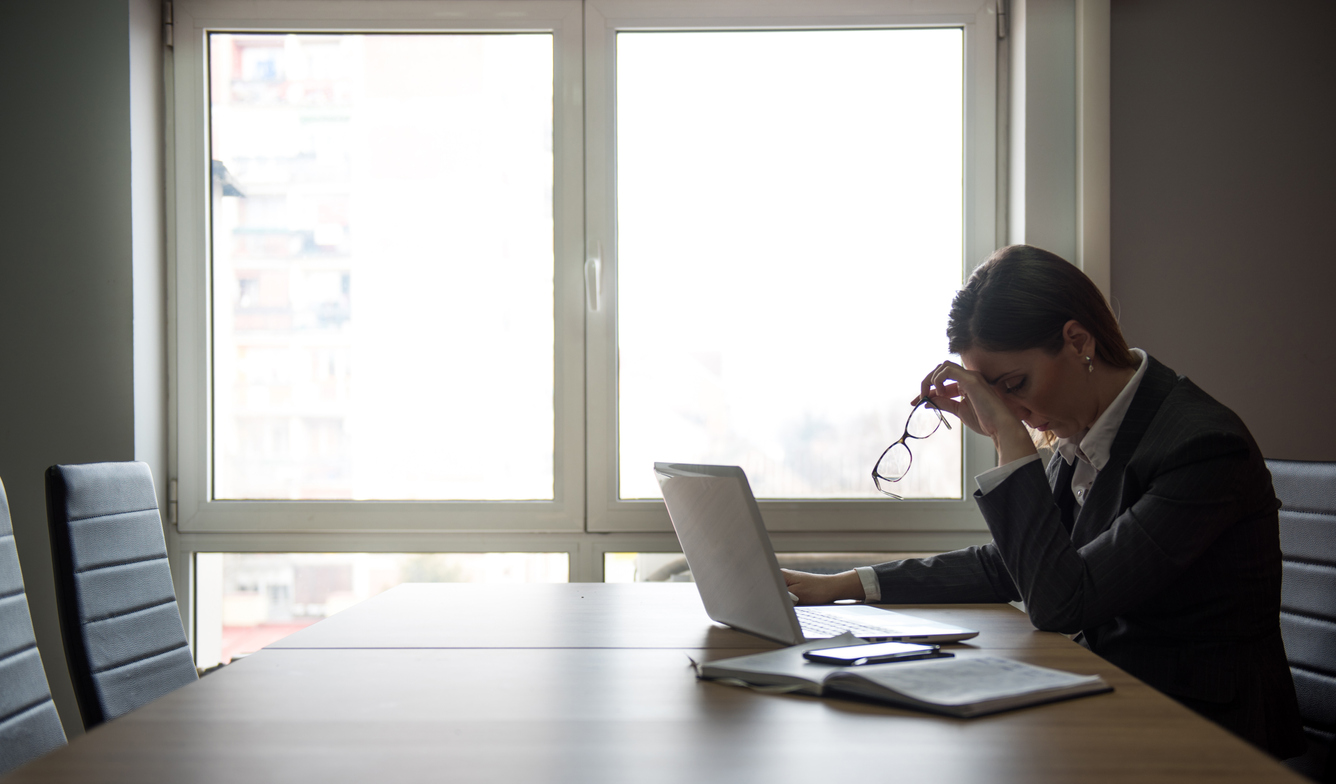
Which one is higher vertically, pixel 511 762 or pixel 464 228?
pixel 464 228

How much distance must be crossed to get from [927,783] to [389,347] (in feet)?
7.00

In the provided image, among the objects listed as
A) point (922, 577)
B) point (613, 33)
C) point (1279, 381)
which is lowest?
point (922, 577)

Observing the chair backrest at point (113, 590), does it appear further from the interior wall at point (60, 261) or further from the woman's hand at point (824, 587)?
the woman's hand at point (824, 587)

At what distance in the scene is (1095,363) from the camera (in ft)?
4.78

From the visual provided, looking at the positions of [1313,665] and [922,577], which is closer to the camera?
[1313,665]

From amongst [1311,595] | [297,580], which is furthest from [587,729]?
[297,580]

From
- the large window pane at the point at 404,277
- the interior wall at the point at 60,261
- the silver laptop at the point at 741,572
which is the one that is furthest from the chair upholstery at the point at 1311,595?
the interior wall at the point at 60,261

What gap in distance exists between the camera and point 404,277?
2.54m

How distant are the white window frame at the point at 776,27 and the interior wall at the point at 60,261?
126 centimetres

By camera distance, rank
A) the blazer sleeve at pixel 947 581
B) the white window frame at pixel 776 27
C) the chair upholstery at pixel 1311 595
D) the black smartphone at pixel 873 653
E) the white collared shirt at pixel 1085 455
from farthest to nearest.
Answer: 1. the white window frame at pixel 776 27
2. the blazer sleeve at pixel 947 581
3. the chair upholstery at pixel 1311 595
4. the white collared shirt at pixel 1085 455
5. the black smartphone at pixel 873 653

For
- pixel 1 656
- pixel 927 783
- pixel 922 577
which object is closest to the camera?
pixel 927 783

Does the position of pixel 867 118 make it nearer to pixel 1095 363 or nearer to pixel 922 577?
pixel 1095 363

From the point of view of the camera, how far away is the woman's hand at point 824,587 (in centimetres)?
152

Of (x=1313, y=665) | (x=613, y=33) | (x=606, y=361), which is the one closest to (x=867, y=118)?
(x=613, y=33)
